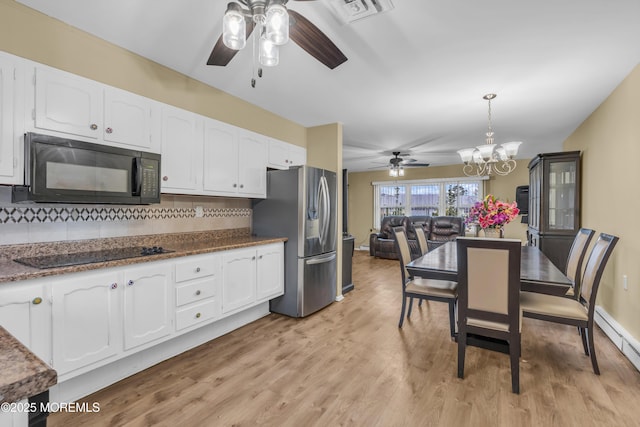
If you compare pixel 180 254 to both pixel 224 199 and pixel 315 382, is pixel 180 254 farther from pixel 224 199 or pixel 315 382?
pixel 315 382

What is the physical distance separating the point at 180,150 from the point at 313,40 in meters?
1.53

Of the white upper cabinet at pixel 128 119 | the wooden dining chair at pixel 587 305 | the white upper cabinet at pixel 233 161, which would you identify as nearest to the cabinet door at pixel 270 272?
the white upper cabinet at pixel 233 161

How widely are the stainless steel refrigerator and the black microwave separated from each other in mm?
1361

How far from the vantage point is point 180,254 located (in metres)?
2.28

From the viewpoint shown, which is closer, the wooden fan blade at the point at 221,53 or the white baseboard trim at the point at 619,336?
the wooden fan blade at the point at 221,53

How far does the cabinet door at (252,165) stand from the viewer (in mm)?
3148

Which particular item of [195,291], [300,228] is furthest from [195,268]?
[300,228]

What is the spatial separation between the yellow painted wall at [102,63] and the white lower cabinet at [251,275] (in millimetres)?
1413

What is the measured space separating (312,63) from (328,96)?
28.0 inches

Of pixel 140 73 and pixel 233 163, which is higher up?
pixel 140 73

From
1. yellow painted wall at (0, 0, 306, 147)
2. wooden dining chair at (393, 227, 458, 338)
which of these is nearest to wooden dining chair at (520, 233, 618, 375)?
wooden dining chair at (393, 227, 458, 338)

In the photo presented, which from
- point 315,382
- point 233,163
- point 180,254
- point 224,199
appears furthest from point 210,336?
point 233,163

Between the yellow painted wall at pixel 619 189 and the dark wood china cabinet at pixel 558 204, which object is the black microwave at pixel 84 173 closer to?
the yellow painted wall at pixel 619 189

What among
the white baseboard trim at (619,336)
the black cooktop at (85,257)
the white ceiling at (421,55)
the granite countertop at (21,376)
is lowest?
the white baseboard trim at (619,336)
